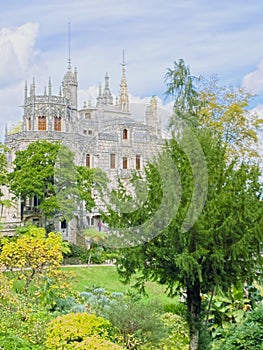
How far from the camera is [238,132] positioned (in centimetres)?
2112

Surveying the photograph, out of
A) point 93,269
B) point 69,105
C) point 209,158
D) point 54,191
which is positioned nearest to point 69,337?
point 209,158

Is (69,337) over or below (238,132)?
below

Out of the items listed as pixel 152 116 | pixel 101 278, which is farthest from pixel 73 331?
pixel 152 116

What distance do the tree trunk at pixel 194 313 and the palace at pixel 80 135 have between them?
19.4 m

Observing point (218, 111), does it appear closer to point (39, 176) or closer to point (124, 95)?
point (39, 176)

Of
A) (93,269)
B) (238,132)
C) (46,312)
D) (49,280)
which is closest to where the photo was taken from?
(46,312)

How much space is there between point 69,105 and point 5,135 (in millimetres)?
4034

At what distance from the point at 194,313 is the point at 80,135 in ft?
78.9

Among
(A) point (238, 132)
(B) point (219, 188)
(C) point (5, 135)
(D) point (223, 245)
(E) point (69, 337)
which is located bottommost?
(E) point (69, 337)

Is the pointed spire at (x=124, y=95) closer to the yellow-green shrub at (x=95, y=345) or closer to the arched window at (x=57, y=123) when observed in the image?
the arched window at (x=57, y=123)

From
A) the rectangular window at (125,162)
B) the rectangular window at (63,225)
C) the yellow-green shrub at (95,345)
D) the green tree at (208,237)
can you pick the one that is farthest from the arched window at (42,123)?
the yellow-green shrub at (95,345)

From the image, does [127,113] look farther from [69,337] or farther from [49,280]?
[69,337]

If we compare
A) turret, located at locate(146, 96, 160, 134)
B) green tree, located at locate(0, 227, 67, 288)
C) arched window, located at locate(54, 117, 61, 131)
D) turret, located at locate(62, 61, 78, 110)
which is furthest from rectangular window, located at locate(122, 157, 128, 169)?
green tree, located at locate(0, 227, 67, 288)

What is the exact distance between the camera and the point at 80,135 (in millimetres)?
35656
